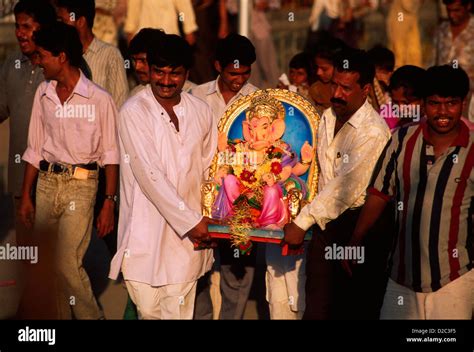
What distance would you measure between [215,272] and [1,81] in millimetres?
2062

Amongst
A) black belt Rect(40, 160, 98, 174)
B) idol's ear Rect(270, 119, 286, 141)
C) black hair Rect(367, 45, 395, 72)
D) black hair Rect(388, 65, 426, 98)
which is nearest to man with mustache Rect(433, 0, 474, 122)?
black hair Rect(367, 45, 395, 72)

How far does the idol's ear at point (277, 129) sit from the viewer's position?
30.5 ft

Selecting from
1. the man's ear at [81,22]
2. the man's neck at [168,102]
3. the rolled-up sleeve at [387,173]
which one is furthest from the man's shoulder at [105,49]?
the rolled-up sleeve at [387,173]

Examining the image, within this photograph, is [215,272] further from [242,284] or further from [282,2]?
[282,2]

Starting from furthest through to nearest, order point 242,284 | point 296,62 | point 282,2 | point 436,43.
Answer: point 282,2
point 436,43
point 296,62
point 242,284

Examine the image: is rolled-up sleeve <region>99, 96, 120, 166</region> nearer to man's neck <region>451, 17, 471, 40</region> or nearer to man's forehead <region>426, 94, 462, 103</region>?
man's forehead <region>426, 94, 462, 103</region>

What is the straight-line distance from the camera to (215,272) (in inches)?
400

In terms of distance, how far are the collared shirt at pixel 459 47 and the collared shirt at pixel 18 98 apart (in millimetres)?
4603

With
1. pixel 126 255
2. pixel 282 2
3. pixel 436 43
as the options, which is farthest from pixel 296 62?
pixel 282 2

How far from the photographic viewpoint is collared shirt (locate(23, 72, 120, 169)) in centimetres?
938

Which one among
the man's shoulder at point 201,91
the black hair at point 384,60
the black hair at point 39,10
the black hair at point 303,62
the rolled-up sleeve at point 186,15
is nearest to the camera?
the man's shoulder at point 201,91

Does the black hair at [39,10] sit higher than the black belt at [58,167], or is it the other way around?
the black hair at [39,10]

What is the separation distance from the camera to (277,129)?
930 centimetres

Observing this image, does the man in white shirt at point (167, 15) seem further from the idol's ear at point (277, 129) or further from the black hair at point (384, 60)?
the idol's ear at point (277, 129)
